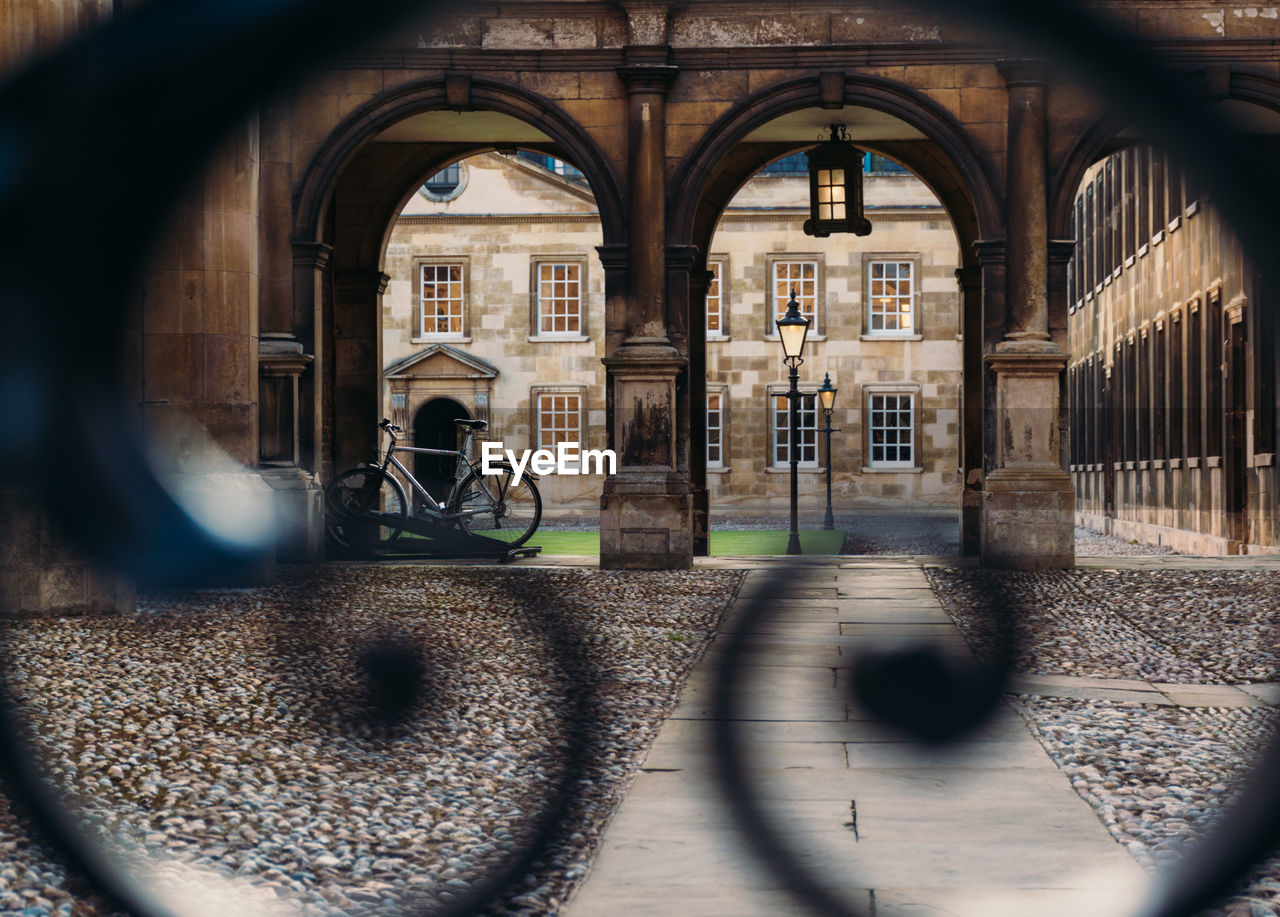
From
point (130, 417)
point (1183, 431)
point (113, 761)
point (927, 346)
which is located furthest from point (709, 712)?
point (927, 346)

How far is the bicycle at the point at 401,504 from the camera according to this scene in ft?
50.0

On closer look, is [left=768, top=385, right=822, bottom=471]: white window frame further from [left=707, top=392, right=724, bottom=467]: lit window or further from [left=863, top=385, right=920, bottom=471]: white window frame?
[left=863, top=385, right=920, bottom=471]: white window frame

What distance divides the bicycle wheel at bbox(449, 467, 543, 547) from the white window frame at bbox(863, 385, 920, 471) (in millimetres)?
22757

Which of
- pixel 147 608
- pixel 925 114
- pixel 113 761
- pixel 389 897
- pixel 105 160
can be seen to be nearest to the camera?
pixel 105 160

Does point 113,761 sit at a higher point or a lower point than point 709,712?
lower

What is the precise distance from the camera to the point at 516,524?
54.3 feet

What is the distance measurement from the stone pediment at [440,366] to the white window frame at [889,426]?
1006 centimetres

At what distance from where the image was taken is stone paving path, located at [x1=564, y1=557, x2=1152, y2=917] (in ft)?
3.10

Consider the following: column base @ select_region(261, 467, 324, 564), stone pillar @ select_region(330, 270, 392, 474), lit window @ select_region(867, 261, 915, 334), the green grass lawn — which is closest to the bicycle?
column base @ select_region(261, 467, 324, 564)

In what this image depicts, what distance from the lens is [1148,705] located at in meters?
6.45

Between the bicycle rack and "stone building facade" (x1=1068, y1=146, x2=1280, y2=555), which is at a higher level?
"stone building facade" (x1=1068, y1=146, x2=1280, y2=555)

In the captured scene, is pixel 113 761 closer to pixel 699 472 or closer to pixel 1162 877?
pixel 1162 877

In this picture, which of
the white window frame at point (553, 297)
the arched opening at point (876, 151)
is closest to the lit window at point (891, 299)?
the white window frame at point (553, 297)

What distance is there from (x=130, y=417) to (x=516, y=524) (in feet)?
51.6
